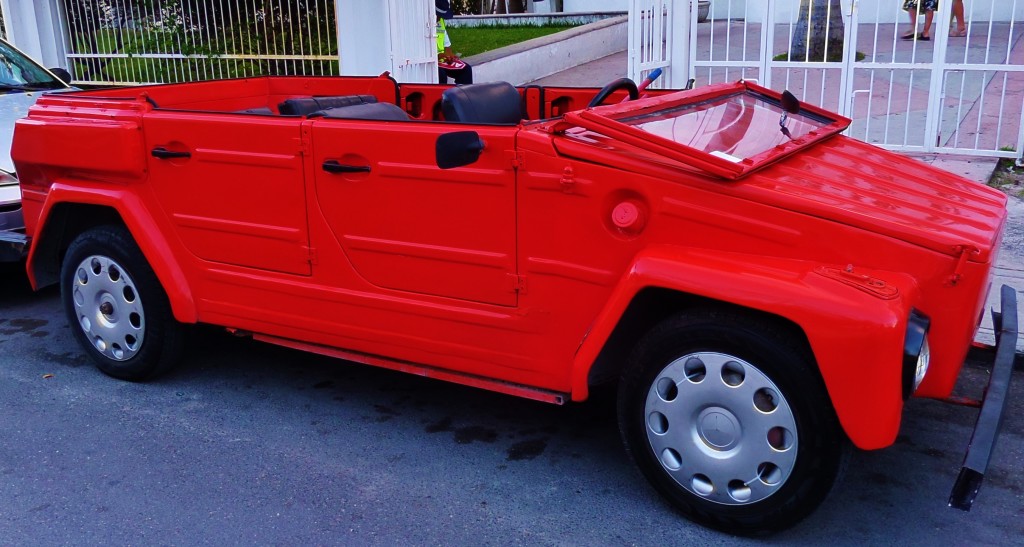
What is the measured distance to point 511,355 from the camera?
148 inches

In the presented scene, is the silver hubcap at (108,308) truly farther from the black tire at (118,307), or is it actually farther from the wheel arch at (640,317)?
the wheel arch at (640,317)

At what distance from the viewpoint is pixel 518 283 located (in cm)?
368

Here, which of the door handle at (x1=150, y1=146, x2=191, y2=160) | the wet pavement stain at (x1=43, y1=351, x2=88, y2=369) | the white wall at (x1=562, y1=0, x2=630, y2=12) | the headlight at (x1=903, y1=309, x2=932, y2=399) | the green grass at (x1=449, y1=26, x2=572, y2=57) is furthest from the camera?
the white wall at (x1=562, y1=0, x2=630, y2=12)

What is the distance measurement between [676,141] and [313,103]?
2.31 meters

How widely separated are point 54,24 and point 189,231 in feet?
34.9

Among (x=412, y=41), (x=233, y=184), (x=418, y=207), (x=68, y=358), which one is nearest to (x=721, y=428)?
(x=418, y=207)

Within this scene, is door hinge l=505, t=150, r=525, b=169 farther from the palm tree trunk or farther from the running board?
the palm tree trunk

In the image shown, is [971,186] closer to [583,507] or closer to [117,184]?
[583,507]

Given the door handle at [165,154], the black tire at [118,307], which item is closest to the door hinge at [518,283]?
the door handle at [165,154]

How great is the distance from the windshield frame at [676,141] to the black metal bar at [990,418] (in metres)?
1.05

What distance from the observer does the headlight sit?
9.77ft

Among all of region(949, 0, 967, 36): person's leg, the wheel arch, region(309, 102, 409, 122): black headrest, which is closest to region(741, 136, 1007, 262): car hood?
the wheel arch

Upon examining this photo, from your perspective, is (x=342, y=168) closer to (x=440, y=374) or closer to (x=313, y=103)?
(x=440, y=374)

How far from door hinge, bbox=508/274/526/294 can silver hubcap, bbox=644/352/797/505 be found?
653 millimetres
